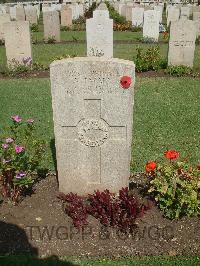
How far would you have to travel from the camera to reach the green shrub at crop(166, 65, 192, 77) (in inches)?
477

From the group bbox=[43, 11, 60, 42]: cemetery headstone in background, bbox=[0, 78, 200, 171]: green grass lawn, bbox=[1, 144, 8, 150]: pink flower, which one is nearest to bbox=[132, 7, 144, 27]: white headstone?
bbox=[43, 11, 60, 42]: cemetery headstone in background

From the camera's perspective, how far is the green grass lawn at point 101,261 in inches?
158

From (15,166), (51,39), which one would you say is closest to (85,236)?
(15,166)

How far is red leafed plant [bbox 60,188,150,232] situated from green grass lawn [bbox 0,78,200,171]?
151 centimetres

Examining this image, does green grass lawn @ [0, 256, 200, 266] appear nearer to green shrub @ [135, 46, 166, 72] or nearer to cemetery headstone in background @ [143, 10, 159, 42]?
green shrub @ [135, 46, 166, 72]

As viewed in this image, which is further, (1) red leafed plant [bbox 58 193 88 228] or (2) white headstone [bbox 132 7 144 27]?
(2) white headstone [bbox 132 7 144 27]

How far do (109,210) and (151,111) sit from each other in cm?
480

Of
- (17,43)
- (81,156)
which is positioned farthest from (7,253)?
(17,43)

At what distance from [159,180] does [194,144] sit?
2.69 metres

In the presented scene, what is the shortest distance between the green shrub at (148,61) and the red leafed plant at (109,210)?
8.20m

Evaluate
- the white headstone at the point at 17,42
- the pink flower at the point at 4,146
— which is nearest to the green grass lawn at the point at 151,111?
the white headstone at the point at 17,42

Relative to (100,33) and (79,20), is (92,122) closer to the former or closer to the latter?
(100,33)

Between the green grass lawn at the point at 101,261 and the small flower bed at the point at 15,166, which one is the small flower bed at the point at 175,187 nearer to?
the green grass lawn at the point at 101,261

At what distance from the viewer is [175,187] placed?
448cm
